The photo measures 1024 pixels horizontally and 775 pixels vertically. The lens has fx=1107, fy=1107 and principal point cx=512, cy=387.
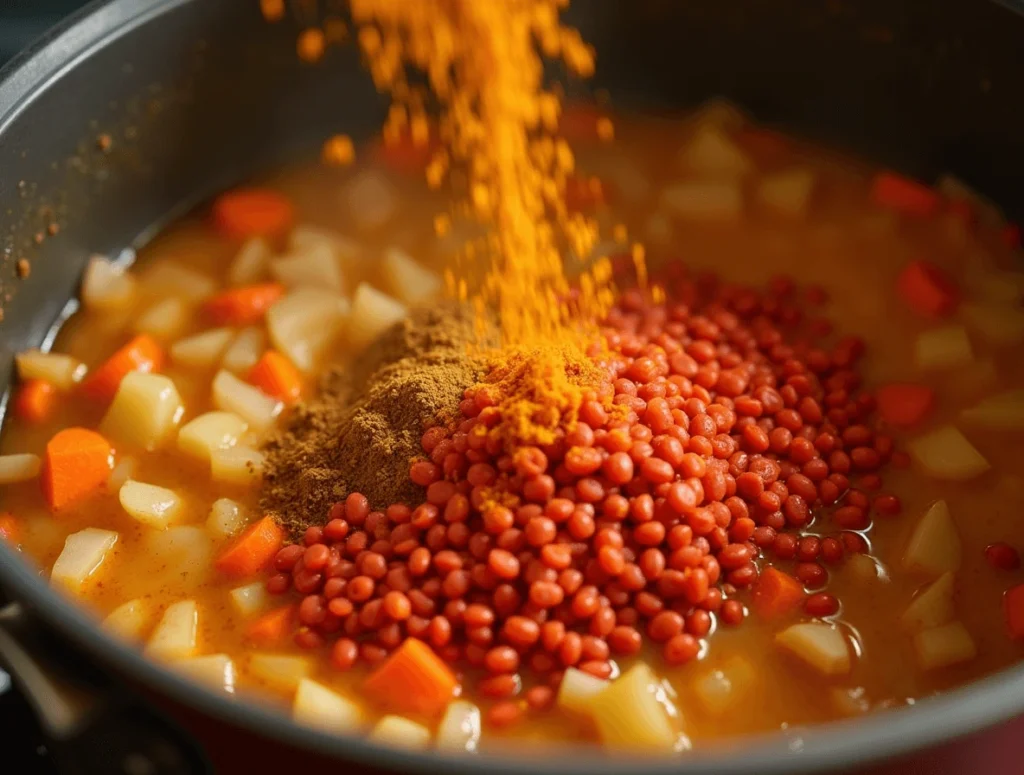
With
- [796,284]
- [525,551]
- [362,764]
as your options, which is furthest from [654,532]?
[796,284]

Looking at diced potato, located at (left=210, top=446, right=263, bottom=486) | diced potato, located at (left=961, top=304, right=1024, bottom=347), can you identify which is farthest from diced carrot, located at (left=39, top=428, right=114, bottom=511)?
diced potato, located at (left=961, top=304, right=1024, bottom=347)

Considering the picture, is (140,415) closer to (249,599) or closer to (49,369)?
(49,369)

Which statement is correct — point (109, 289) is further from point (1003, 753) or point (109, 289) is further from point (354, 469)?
point (1003, 753)

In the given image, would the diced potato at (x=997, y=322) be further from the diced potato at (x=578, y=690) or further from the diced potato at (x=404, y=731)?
the diced potato at (x=404, y=731)

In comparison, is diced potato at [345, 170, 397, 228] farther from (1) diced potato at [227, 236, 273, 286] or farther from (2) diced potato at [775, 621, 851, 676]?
(2) diced potato at [775, 621, 851, 676]

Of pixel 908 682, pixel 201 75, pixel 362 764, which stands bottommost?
pixel 908 682
